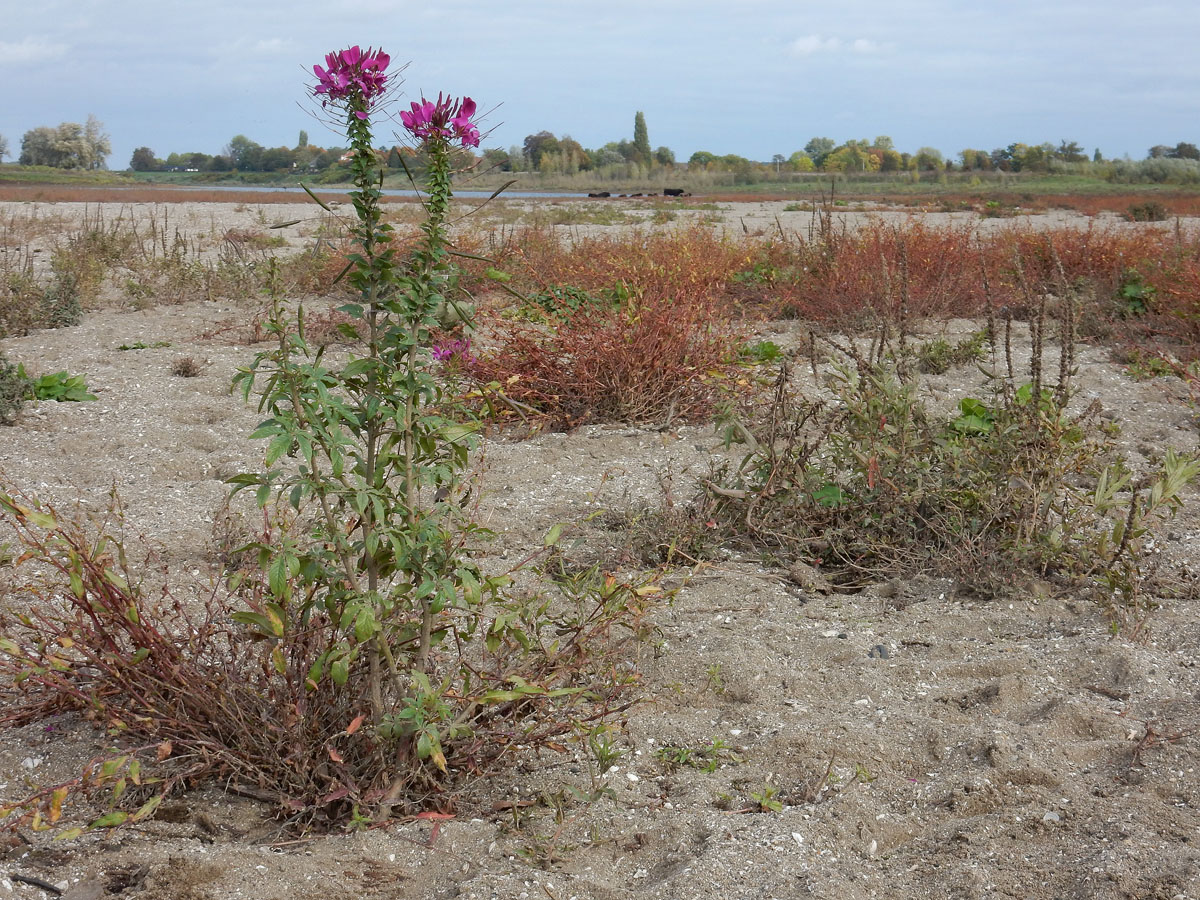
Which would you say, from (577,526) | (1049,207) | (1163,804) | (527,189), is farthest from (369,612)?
(527,189)

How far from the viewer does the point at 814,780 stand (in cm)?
237

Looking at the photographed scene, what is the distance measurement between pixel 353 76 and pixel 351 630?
1.16m

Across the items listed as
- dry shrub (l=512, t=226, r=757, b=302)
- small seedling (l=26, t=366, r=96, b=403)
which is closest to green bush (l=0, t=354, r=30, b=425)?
small seedling (l=26, t=366, r=96, b=403)

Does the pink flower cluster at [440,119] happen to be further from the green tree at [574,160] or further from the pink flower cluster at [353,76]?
the green tree at [574,160]

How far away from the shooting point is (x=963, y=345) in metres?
6.59

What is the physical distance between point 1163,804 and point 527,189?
49323 mm

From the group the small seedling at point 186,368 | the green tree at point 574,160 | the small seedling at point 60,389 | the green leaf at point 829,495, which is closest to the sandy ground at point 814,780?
the green leaf at point 829,495

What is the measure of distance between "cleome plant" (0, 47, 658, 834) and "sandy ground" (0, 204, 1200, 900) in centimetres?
12

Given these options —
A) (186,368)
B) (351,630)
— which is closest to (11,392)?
(186,368)

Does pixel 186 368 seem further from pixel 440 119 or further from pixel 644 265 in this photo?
pixel 440 119

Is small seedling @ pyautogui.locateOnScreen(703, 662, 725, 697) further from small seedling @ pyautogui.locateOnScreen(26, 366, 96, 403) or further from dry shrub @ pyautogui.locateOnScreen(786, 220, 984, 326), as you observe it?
dry shrub @ pyautogui.locateOnScreen(786, 220, 984, 326)

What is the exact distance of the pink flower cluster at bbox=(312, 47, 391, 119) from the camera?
74.2 inches

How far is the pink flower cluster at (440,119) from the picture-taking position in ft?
6.34

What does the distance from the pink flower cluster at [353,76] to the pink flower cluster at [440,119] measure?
0.07 metres
